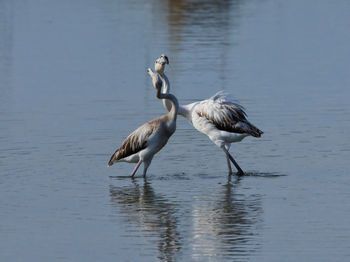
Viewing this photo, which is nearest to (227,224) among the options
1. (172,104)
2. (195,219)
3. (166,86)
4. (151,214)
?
(195,219)

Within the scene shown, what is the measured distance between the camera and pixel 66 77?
75.0ft

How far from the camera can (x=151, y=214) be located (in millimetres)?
12859

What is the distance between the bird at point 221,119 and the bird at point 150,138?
1.64 feet

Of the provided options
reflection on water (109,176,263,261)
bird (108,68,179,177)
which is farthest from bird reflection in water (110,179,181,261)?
bird (108,68,179,177)

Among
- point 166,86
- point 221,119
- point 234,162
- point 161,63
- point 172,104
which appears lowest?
point 234,162

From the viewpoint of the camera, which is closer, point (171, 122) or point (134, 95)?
point (171, 122)

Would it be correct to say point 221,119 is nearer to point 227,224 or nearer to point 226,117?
point 226,117

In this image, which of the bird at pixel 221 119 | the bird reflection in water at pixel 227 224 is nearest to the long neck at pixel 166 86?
the bird at pixel 221 119

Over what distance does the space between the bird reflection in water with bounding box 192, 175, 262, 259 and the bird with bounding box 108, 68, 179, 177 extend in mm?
1138

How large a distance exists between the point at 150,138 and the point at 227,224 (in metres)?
2.96

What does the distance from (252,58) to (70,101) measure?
6.13 metres

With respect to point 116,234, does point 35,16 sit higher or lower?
higher

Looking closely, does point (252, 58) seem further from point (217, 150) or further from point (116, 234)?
point (116, 234)

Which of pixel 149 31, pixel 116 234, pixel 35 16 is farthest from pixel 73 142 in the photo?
pixel 35 16
